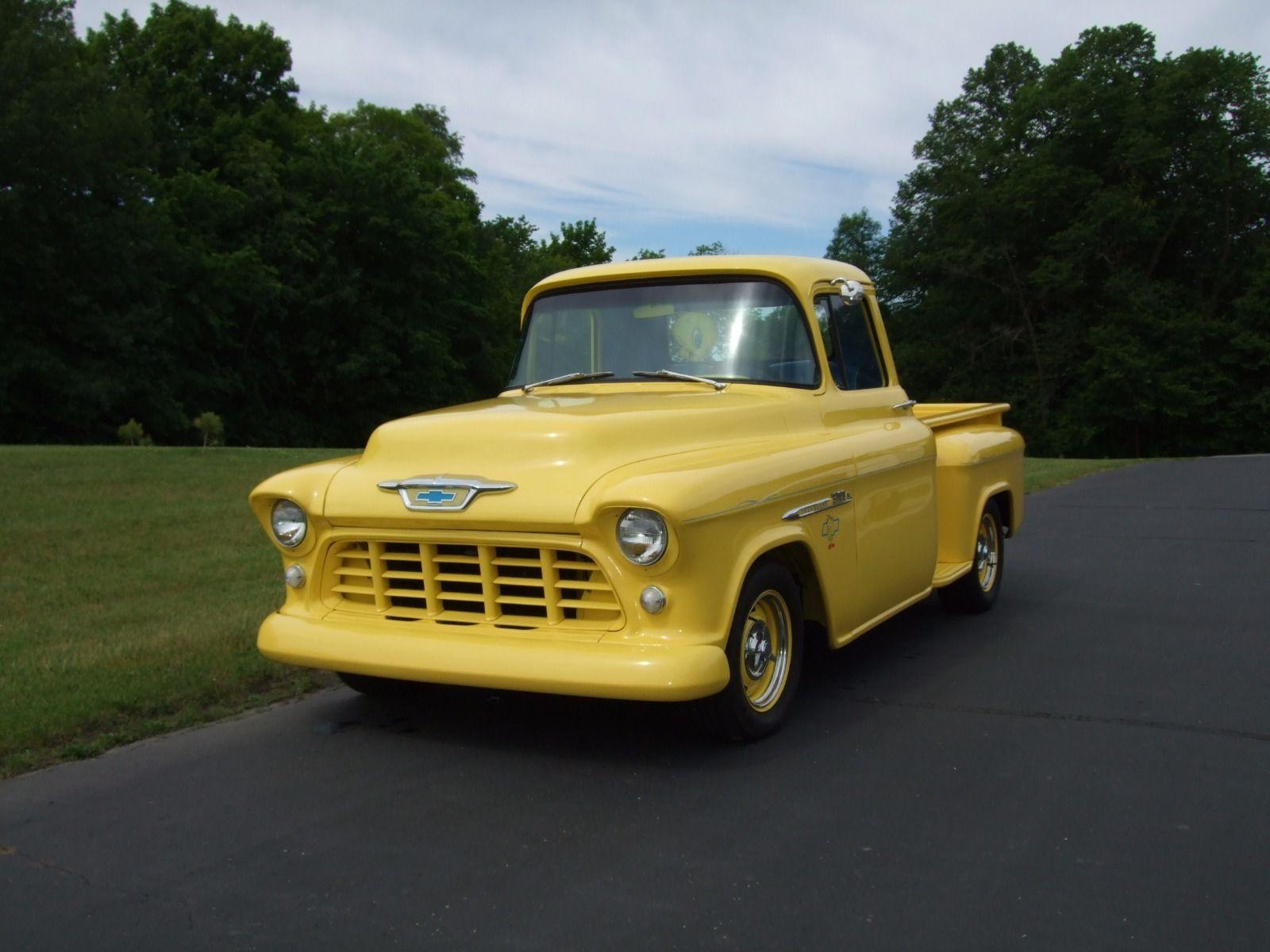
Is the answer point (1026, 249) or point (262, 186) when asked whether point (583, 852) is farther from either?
point (1026, 249)

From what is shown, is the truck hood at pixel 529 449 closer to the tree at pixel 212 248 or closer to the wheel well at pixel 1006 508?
the wheel well at pixel 1006 508

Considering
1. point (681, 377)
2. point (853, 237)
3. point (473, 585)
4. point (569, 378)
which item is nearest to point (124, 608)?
point (569, 378)

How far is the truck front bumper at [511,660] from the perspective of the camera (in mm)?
4367

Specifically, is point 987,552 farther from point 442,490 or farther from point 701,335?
point 442,490

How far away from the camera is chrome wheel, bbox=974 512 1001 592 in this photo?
25.4 feet

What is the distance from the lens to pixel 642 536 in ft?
14.8

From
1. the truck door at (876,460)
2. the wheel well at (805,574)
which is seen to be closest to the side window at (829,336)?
the truck door at (876,460)

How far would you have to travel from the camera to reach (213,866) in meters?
3.82

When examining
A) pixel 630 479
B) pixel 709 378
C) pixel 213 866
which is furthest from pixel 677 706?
pixel 213 866

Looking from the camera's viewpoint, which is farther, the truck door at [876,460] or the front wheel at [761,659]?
the truck door at [876,460]

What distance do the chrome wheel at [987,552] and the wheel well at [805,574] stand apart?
247 cm

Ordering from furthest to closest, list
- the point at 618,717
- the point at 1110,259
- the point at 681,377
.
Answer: the point at 1110,259 < the point at 681,377 < the point at 618,717

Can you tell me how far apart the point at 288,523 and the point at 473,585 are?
2.95ft

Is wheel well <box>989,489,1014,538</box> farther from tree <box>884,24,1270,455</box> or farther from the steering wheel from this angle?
tree <box>884,24,1270,455</box>
